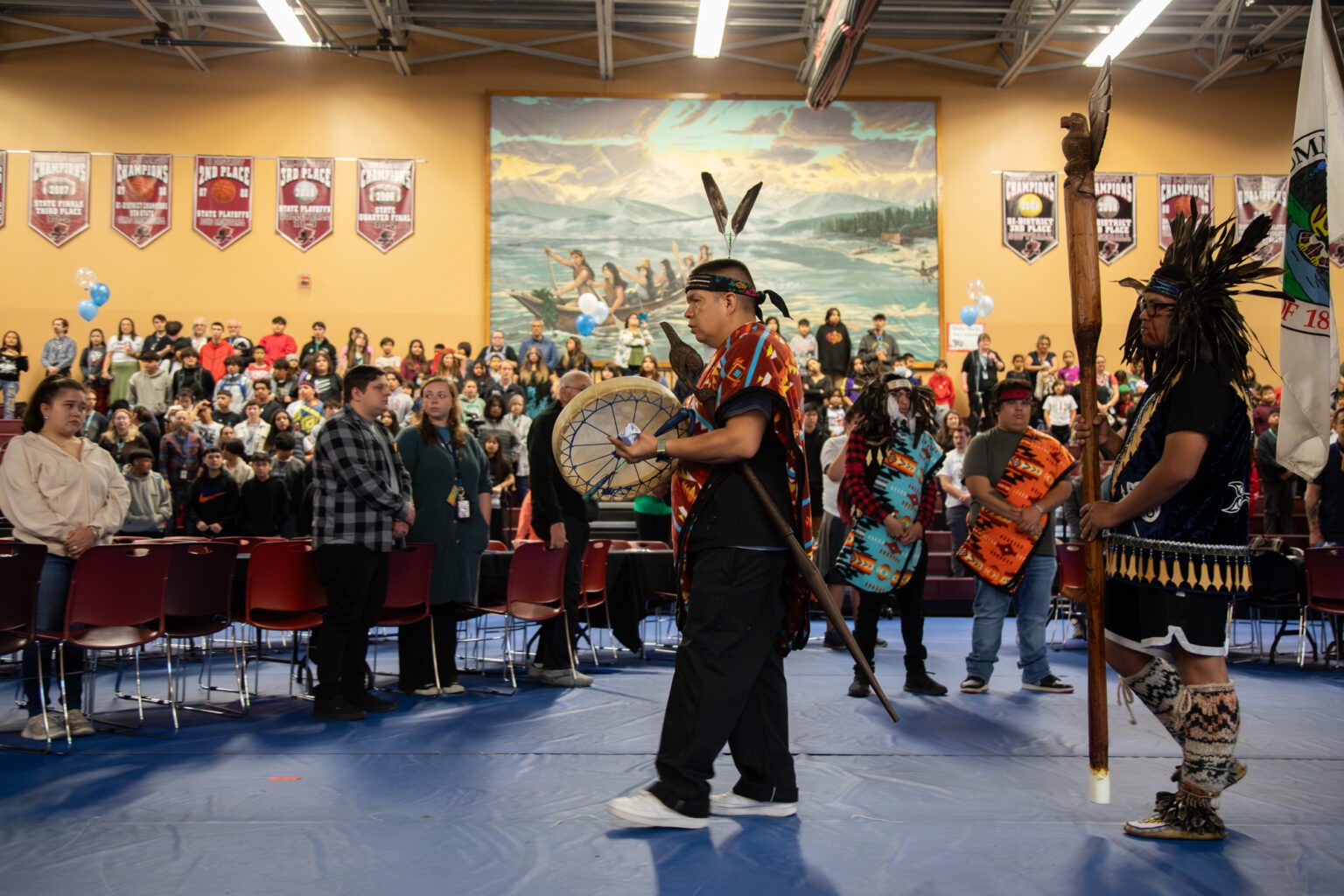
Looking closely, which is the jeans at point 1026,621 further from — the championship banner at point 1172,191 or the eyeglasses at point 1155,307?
the championship banner at point 1172,191

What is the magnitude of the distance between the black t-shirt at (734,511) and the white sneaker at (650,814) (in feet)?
2.68

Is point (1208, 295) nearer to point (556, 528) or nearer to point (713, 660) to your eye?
point (713, 660)

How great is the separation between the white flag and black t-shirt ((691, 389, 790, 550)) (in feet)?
5.75

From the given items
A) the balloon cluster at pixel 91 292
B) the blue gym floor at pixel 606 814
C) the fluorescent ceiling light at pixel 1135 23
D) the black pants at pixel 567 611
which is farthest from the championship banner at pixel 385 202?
the blue gym floor at pixel 606 814

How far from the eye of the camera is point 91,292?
17656 millimetres

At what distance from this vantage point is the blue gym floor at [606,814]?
3.00 meters

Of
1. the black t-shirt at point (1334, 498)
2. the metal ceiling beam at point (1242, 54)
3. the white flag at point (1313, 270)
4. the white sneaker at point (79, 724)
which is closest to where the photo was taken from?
the white flag at point (1313, 270)

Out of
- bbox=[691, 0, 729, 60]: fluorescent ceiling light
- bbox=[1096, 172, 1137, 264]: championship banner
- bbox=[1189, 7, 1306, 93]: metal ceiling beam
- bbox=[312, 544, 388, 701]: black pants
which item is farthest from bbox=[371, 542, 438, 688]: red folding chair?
bbox=[1189, 7, 1306, 93]: metal ceiling beam

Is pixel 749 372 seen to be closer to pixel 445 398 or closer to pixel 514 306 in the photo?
pixel 445 398

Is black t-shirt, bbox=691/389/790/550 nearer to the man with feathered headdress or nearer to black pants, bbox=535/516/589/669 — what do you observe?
the man with feathered headdress

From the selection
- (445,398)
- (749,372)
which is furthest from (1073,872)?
(445,398)

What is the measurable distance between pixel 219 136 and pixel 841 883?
62.6 ft

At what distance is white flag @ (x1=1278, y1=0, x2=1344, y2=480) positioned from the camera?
11.9 feet

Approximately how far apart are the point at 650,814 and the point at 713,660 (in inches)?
20.9
